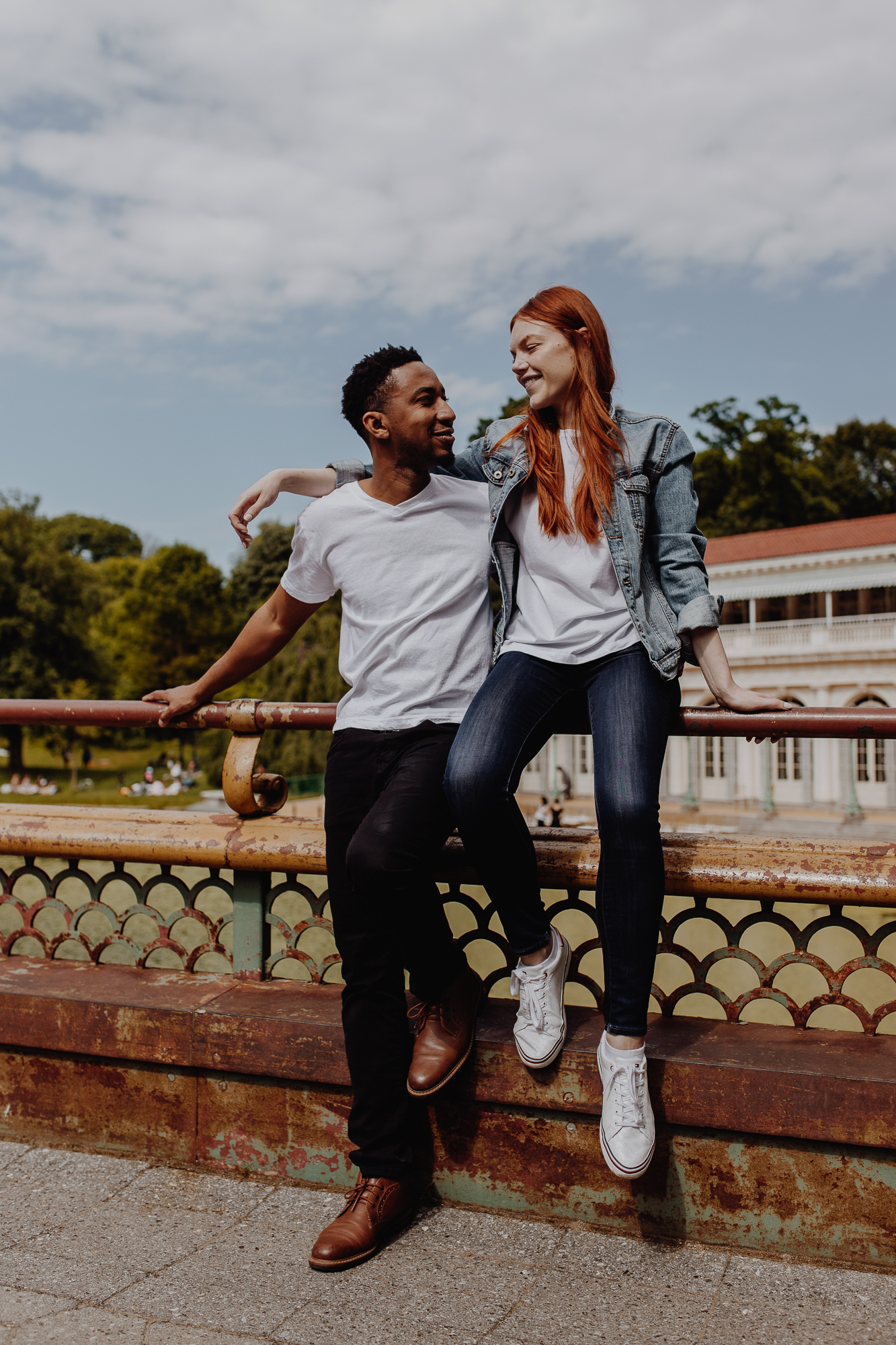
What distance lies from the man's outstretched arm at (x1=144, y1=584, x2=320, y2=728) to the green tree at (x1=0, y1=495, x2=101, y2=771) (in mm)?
41762

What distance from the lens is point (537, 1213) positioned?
231 centimetres

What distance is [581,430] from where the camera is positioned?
2.48 metres

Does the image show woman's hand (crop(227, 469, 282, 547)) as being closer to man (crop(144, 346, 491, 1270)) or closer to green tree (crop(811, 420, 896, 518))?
man (crop(144, 346, 491, 1270))

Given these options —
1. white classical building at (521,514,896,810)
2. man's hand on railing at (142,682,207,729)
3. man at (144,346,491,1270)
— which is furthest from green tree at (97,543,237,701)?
man at (144,346,491,1270)

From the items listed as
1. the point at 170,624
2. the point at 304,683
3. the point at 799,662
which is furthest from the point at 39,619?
the point at 799,662

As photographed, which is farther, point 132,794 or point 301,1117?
point 132,794

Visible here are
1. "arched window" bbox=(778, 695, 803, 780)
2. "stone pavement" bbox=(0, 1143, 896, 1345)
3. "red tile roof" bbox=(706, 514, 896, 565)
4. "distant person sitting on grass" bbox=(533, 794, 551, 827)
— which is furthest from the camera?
"red tile roof" bbox=(706, 514, 896, 565)

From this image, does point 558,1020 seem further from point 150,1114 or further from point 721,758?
point 721,758

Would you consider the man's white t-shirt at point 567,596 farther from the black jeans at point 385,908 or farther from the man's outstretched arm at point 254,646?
the man's outstretched arm at point 254,646

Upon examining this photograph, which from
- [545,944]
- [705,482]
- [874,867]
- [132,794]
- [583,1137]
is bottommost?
[132,794]

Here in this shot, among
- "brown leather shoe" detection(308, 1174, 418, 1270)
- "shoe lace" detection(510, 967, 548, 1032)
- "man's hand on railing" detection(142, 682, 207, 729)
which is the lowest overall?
"brown leather shoe" detection(308, 1174, 418, 1270)

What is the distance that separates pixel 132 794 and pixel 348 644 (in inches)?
1559

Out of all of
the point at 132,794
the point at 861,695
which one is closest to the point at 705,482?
the point at 861,695

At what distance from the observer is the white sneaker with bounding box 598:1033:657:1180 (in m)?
2.07
